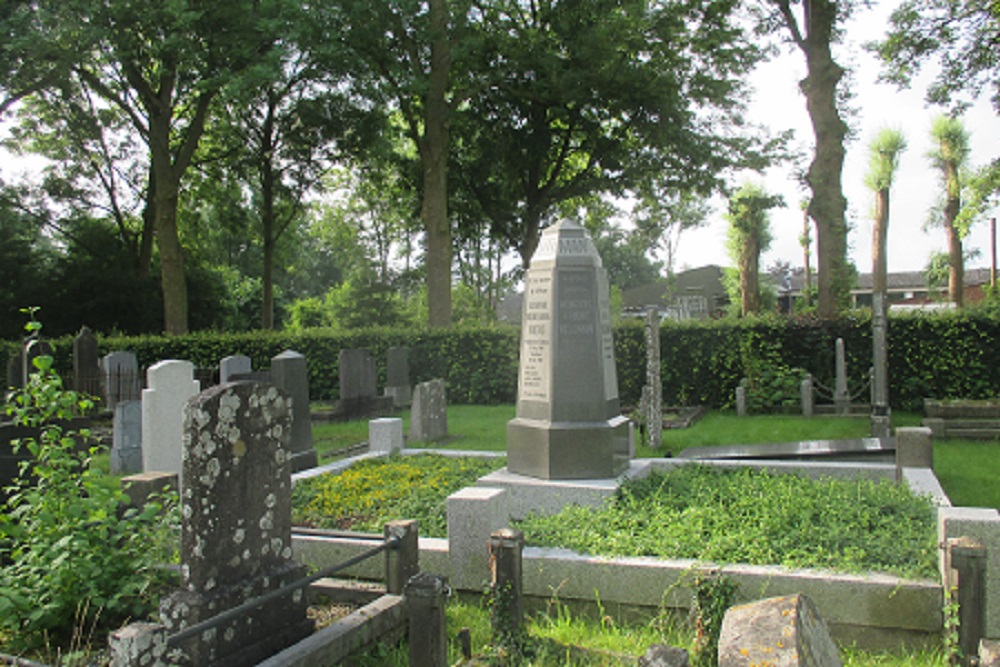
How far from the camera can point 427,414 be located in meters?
12.6

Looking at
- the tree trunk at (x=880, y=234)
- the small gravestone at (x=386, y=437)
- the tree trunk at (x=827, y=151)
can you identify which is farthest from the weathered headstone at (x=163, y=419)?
the tree trunk at (x=880, y=234)

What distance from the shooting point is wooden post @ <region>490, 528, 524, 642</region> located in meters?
4.16

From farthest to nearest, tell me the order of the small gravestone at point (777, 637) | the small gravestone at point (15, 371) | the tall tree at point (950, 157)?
the tall tree at point (950, 157), the small gravestone at point (15, 371), the small gravestone at point (777, 637)

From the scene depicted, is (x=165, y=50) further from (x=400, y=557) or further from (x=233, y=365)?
(x=400, y=557)

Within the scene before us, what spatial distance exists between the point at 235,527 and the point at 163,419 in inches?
192

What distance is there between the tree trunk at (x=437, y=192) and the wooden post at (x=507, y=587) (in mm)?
17017

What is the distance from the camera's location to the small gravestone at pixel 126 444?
10.6 metres

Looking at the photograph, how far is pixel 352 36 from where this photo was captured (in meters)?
19.8

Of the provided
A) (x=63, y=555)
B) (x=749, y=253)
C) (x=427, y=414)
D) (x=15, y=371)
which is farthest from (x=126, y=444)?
(x=749, y=253)

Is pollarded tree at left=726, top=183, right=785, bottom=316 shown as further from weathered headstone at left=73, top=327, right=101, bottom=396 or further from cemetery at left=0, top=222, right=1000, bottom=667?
cemetery at left=0, top=222, right=1000, bottom=667

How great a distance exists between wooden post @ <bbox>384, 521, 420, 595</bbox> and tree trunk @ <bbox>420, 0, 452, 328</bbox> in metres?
16.6

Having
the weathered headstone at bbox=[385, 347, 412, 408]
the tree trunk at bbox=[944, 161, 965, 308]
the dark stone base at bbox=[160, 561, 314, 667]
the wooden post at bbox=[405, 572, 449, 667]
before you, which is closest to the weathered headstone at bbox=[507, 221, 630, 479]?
the wooden post at bbox=[405, 572, 449, 667]

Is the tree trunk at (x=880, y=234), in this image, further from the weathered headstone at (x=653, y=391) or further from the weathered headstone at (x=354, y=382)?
the weathered headstone at (x=653, y=391)

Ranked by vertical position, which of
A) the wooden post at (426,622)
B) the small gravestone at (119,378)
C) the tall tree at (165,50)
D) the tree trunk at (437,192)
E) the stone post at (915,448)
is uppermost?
the tall tree at (165,50)
